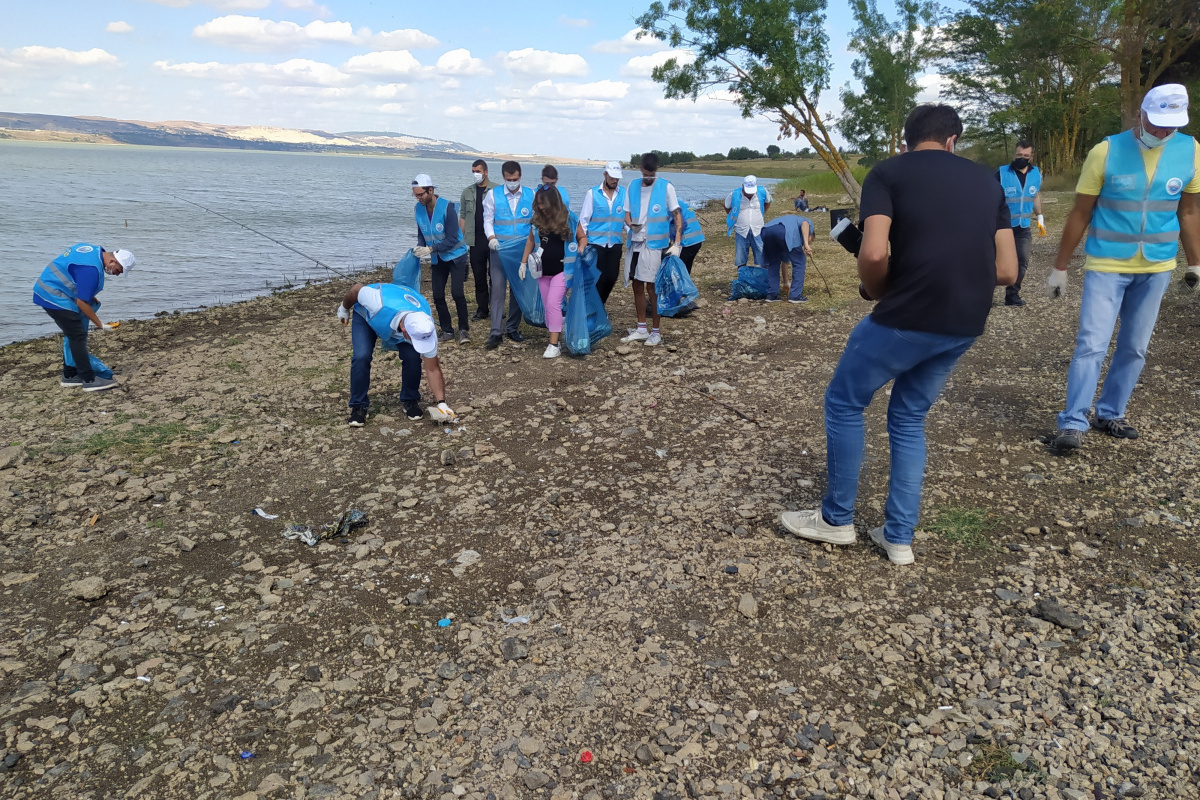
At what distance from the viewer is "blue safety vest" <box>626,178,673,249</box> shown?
301 inches

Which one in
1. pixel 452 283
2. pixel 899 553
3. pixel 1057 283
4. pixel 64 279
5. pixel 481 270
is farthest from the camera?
pixel 481 270

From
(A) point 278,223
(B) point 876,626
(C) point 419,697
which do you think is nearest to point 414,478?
(C) point 419,697

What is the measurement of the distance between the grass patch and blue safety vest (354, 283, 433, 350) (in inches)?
151

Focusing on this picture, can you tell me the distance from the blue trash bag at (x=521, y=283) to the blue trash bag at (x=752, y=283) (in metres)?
3.24

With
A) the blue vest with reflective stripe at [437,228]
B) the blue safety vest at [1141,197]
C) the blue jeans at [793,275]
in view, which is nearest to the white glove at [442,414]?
the blue vest with reflective stripe at [437,228]

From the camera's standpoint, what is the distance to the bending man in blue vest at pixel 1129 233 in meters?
4.20

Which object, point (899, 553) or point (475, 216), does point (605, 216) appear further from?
point (899, 553)

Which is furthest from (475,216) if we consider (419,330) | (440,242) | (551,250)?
(419,330)

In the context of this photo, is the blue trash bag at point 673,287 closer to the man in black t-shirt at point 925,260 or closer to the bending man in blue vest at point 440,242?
the bending man in blue vest at point 440,242

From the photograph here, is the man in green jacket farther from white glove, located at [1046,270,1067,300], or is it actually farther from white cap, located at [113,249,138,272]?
white glove, located at [1046,270,1067,300]

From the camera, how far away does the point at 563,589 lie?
3643mm

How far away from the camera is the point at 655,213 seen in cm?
769

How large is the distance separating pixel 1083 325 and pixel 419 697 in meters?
4.17

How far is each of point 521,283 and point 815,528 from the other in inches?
202
